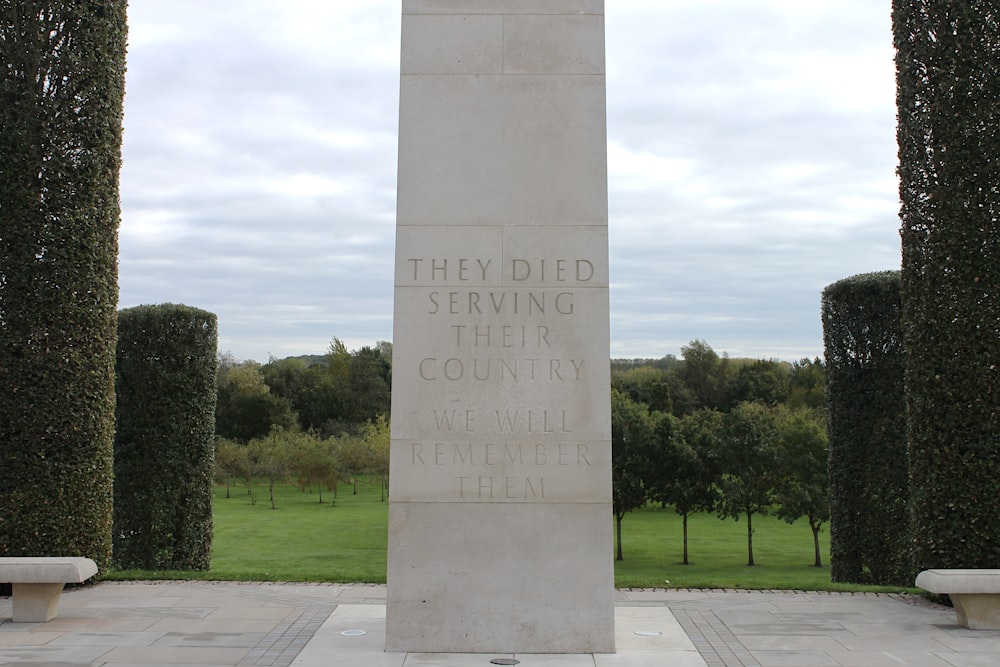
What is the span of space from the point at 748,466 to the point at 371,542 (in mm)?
10663

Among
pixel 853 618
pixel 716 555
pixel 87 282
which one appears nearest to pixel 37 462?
pixel 87 282

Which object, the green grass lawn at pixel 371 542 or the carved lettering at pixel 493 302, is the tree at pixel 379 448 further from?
the carved lettering at pixel 493 302

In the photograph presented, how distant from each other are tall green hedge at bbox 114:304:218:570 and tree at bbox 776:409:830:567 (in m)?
15.9

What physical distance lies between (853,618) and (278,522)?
21412 mm

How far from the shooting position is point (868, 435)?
38.9 feet

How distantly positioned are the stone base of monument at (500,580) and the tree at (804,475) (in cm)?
1656

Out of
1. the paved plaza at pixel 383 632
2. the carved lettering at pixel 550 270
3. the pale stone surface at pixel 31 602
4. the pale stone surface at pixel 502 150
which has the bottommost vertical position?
the paved plaza at pixel 383 632

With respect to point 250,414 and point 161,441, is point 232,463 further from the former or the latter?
point 161,441

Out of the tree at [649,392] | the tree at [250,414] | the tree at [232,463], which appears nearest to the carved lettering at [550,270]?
the tree at [232,463]

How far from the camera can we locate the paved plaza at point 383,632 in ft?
24.6

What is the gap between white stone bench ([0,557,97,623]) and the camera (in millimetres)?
8641

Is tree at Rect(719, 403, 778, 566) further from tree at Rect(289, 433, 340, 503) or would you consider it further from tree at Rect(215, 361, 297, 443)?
tree at Rect(215, 361, 297, 443)

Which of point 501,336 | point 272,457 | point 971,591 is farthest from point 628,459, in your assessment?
point 501,336

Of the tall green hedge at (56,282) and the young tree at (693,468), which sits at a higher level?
the tall green hedge at (56,282)
